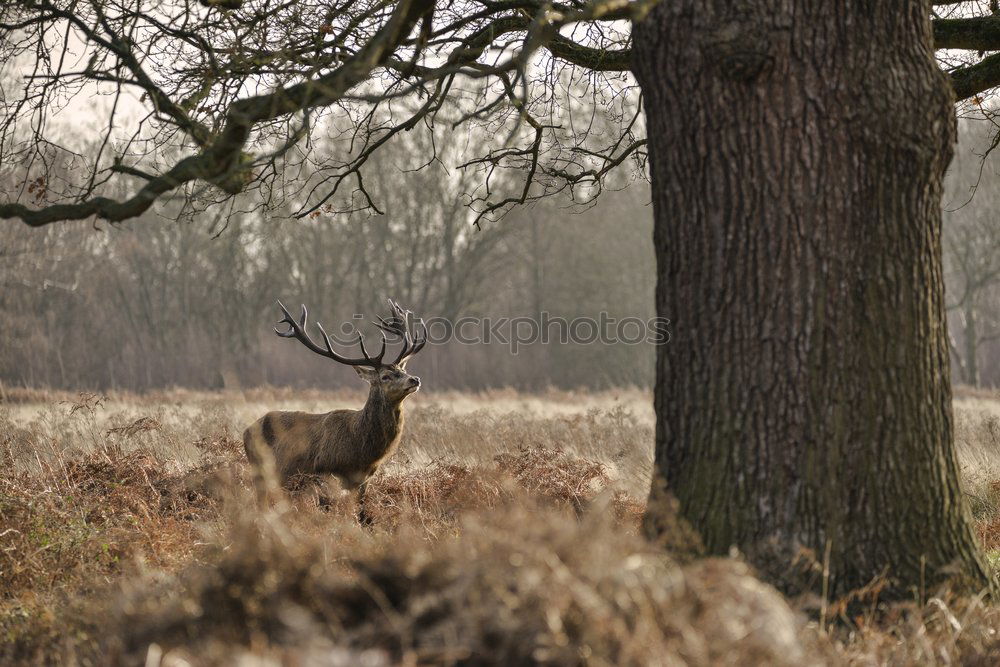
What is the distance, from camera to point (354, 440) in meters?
8.54

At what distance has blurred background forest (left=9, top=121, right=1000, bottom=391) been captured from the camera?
32.2m

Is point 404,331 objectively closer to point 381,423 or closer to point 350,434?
point 381,423

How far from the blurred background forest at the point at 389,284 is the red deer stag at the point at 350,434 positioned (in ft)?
72.9

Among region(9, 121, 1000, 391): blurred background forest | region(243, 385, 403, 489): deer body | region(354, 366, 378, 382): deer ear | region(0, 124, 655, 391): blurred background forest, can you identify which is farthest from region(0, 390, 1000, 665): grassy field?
region(0, 124, 655, 391): blurred background forest

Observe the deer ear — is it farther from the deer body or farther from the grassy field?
the grassy field

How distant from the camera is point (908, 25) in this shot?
14.1 ft

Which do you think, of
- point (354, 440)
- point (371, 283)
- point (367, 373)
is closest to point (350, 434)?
point (354, 440)

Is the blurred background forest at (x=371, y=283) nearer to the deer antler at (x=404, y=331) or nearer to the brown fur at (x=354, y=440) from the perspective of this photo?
the deer antler at (x=404, y=331)

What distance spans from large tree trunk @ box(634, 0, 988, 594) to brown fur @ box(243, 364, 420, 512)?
4.52 metres

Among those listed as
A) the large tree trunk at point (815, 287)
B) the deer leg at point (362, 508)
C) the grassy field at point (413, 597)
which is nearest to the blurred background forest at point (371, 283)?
the deer leg at point (362, 508)

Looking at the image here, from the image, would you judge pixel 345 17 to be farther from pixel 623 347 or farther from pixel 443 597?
pixel 623 347

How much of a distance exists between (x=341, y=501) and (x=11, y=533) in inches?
86.2

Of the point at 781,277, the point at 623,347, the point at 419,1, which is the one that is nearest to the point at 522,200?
the point at 419,1

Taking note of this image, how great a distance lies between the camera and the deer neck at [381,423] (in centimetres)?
848
